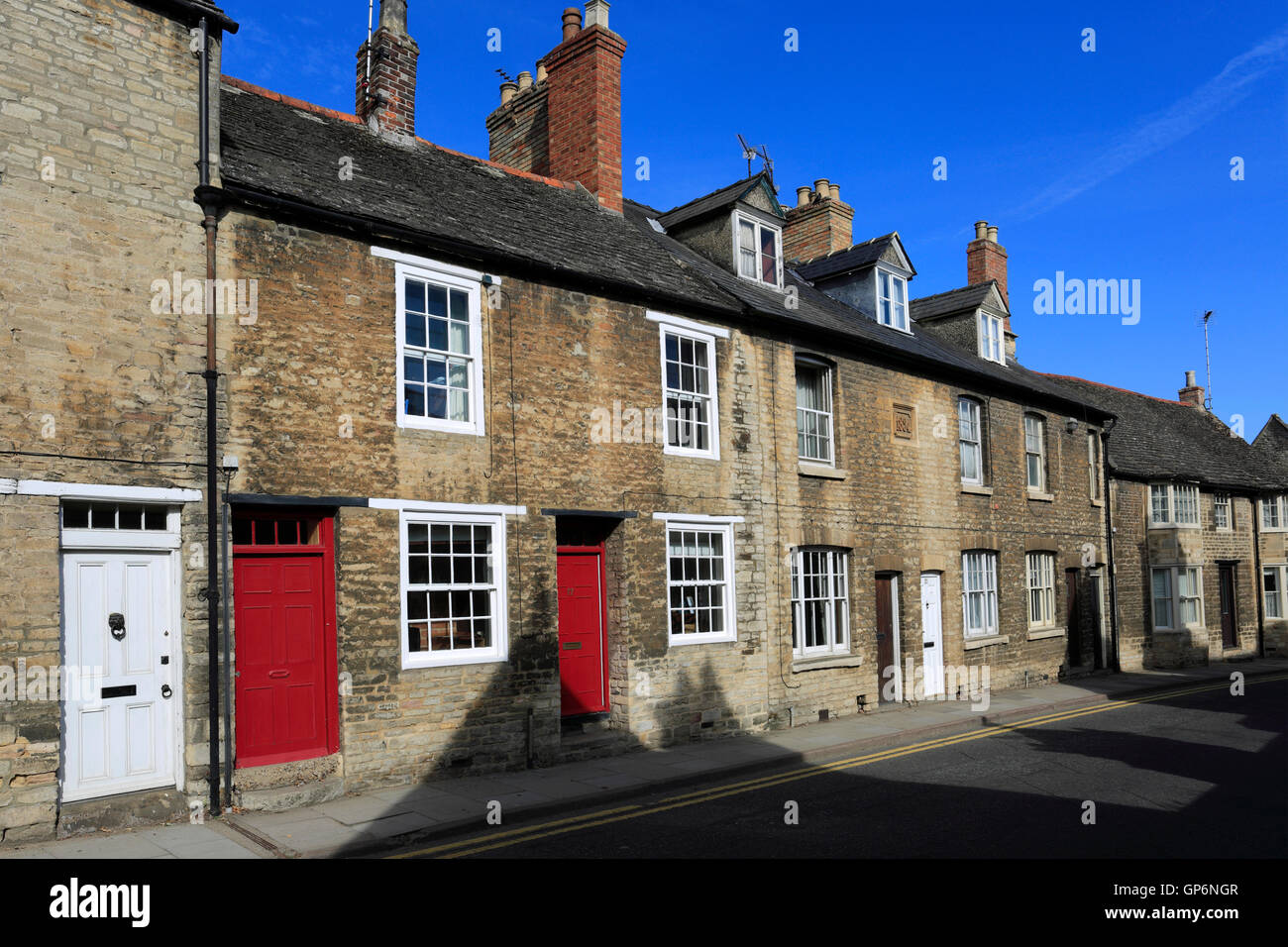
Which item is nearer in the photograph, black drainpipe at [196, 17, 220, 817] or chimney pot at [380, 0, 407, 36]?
black drainpipe at [196, 17, 220, 817]

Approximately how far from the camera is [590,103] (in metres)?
16.7

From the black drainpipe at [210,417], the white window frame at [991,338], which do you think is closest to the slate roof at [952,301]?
the white window frame at [991,338]

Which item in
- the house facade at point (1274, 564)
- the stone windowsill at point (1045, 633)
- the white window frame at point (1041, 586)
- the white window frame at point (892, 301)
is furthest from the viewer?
the house facade at point (1274, 564)

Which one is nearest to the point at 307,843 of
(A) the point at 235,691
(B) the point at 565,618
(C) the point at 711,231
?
(A) the point at 235,691

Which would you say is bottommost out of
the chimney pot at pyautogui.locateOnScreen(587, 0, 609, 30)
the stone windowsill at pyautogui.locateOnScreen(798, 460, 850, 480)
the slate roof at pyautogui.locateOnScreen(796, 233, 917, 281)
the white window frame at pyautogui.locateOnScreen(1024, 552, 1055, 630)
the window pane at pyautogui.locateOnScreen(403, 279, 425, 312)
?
the white window frame at pyautogui.locateOnScreen(1024, 552, 1055, 630)

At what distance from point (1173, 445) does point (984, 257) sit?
9527 millimetres

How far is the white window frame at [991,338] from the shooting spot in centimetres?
2362

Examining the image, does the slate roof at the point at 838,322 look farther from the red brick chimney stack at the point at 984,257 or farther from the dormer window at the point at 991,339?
the red brick chimney stack at the point at 984,257

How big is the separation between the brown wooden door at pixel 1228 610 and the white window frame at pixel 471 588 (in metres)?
26.9

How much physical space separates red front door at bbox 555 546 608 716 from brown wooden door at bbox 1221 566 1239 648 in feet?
81.9

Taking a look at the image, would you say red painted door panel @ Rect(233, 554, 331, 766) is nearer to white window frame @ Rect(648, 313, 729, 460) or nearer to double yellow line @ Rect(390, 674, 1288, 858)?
double yellow line @ Rect(390, 674, 1288, 858)

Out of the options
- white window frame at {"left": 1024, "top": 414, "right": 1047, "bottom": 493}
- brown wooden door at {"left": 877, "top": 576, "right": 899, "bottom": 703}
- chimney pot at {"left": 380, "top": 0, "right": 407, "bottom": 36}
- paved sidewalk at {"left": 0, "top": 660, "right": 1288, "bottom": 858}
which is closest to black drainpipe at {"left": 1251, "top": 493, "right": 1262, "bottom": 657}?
white window frame at {"left": 1024, "top": 414, "right": 1047, "bottom": 493}

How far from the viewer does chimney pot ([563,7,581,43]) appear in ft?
55.8

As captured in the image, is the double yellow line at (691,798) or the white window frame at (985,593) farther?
the white window frame at (985,593)
